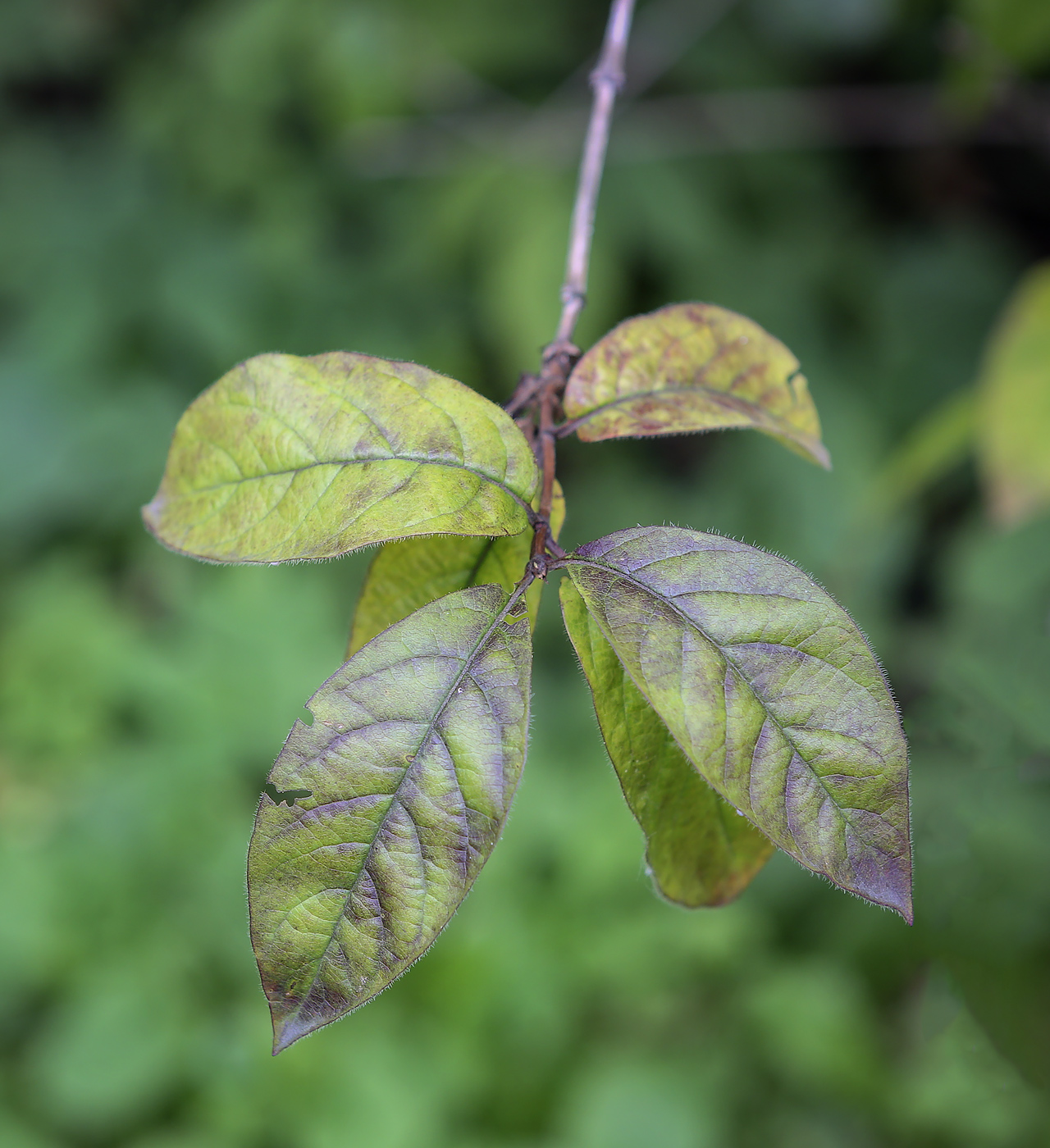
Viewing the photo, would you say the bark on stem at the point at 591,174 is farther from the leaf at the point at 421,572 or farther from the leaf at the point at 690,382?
the leaf at the point at 421,572

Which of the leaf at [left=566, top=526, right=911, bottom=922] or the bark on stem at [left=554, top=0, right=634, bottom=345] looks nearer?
the leaf at [left=566, top=526, right=911, bottom=922]

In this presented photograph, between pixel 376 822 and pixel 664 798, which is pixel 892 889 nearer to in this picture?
pixel 664 798

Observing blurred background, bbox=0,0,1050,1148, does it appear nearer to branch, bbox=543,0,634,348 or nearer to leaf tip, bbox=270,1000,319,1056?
branch, bbox=543,0,634,348

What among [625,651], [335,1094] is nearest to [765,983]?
[335,1094]

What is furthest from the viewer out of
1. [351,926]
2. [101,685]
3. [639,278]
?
[639,278]

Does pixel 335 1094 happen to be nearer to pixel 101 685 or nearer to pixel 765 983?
pixel 765 983

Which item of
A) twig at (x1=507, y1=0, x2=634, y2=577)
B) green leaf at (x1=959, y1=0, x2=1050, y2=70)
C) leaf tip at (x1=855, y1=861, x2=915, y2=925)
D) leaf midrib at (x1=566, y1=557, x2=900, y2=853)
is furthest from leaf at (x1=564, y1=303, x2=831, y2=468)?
green leaf at (x1=959, y1=0, x2=1050, y2=70)

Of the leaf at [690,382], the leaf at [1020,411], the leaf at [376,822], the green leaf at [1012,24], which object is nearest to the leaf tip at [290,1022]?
the leaf at [376,822]
